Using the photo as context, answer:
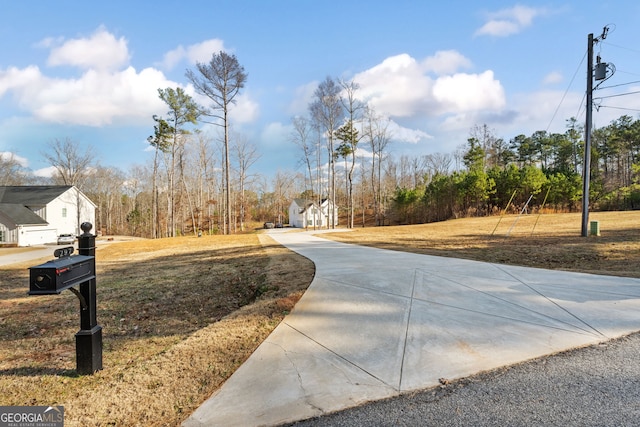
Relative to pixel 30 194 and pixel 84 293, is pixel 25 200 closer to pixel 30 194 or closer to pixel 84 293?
pixel 30 194

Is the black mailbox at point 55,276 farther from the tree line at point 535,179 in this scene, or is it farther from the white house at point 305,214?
the white house at point 305,214

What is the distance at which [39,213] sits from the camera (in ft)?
98.0

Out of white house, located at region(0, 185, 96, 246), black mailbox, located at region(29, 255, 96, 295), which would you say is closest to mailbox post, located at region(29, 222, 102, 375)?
black mailbox, located at region(29, 255, 96, 295)

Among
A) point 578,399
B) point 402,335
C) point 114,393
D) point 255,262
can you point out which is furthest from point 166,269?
point 578,399

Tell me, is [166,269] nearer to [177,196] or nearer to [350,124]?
[350,124]

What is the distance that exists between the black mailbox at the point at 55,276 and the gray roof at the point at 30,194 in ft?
120

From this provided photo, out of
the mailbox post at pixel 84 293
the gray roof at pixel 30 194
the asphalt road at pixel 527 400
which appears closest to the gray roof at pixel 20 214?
the gray roof at pixel 30 194

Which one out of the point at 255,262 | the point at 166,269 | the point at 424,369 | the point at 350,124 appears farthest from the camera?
the point at 350,124

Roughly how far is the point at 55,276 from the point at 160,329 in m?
2.47

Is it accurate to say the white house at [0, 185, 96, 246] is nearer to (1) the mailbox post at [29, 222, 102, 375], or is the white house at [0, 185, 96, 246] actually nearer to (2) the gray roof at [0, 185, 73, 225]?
(2) the gray roof at [0, 185, 73, 225]

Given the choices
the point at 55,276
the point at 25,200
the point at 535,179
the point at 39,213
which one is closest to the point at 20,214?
the point at 39,213

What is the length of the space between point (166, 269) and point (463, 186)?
31777 millimetres

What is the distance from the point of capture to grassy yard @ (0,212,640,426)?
2346mm

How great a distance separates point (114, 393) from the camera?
2.38m
